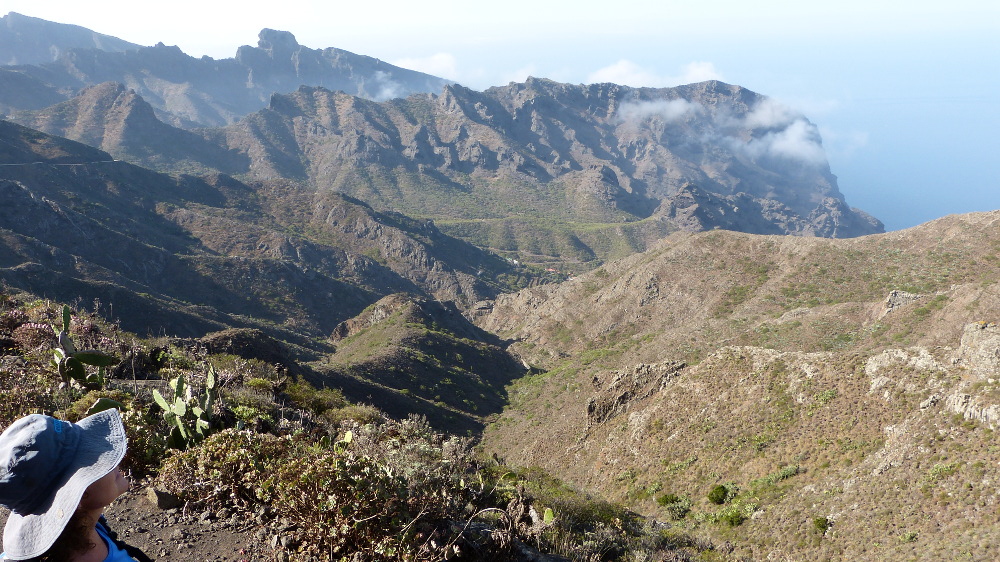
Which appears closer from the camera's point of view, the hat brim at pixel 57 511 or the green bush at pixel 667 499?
the hat brim at pixel 57 511

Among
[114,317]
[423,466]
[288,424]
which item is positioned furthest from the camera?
[114,317]

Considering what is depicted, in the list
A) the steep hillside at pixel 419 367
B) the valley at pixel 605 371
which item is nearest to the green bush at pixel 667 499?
the valley at pixel 605 371

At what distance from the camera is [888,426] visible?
22141mm

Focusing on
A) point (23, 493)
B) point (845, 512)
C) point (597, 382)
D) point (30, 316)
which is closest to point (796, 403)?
point (845, 512)

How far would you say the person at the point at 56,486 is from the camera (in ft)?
10.1

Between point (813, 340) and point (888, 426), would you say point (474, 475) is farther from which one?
point (813, 340)

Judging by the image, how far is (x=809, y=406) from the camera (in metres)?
25.6

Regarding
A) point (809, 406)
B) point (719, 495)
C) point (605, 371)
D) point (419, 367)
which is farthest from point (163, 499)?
point (419, 367)

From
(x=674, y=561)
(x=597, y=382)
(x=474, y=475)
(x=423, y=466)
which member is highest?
(x=423, y=466)

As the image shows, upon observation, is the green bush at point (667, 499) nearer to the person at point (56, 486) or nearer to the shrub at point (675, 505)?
the shrub at point (675, 505)

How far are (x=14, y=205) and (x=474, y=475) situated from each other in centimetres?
9947

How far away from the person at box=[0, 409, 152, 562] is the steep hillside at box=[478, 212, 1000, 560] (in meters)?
19.8

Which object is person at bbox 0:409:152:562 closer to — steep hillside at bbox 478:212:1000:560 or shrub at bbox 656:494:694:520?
steep hillside at bbox 478:212:1000:560

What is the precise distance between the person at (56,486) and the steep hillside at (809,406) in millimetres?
19811
